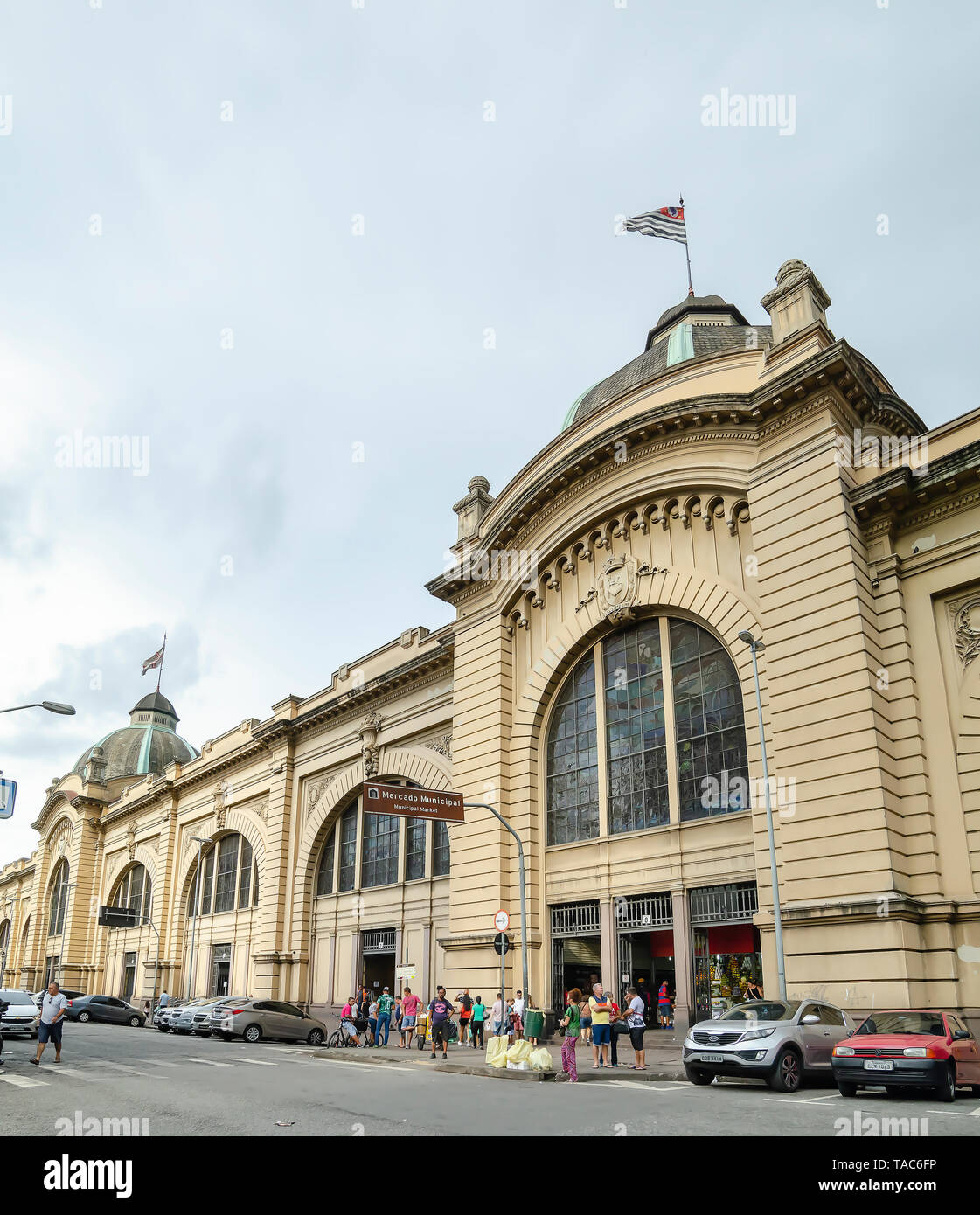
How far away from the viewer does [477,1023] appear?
2486 centimetres

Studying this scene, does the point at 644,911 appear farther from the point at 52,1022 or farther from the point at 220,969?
the point at 220,969

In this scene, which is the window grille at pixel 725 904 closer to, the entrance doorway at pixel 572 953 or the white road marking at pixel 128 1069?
the entrance doorway at pixel 572 953

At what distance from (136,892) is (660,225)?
49.5 metres

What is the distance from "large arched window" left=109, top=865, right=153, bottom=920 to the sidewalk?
33298mm

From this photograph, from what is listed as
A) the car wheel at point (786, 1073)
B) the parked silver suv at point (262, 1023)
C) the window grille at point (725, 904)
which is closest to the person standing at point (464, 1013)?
the parked silver suv at point (262, 1023)

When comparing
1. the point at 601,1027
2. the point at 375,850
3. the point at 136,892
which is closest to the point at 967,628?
the point at 601,1027

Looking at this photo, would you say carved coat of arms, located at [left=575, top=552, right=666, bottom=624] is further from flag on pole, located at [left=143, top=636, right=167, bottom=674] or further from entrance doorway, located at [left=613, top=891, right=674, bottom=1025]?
flag on pole, located at [left=143, top=636, right=167, bottom=674]

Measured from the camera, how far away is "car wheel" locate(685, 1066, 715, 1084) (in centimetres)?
1515

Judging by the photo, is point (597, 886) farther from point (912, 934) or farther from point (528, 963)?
point (912, 934)

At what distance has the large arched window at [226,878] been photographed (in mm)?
44000
